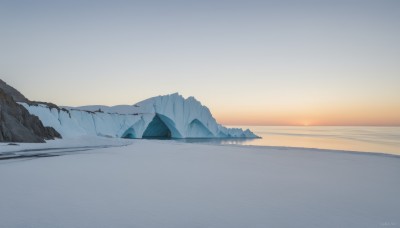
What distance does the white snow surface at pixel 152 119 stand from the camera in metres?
36.8

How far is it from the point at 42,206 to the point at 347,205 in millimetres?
3968

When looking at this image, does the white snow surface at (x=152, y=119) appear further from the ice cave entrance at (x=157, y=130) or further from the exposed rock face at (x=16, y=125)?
the exposed rock face at (x=16, y=125)

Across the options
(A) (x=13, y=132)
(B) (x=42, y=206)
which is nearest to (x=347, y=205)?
(B) (x=42, y=206)

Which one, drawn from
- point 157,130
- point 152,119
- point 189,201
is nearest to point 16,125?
point 189,201

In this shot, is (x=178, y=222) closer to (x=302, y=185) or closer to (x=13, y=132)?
(x=302, y=185)

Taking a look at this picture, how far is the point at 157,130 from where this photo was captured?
194ft

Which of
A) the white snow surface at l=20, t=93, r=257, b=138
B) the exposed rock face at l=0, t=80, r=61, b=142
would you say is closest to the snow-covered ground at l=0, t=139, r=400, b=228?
the exposed rock face at l=0, t=80, r=61, b=142

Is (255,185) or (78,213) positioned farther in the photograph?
(255,185)

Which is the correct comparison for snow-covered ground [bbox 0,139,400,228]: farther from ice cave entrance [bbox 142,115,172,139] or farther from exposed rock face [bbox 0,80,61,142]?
ice cave entrance [bbox 142,115,172,139]

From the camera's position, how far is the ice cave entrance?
180 feet

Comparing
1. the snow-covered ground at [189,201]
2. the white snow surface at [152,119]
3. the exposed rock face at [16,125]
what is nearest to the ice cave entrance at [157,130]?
the white snow surface at [152,119]

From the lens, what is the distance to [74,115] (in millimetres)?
33719

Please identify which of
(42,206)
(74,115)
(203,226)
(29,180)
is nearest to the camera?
(203,226)

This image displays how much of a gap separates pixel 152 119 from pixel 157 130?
12.4m
